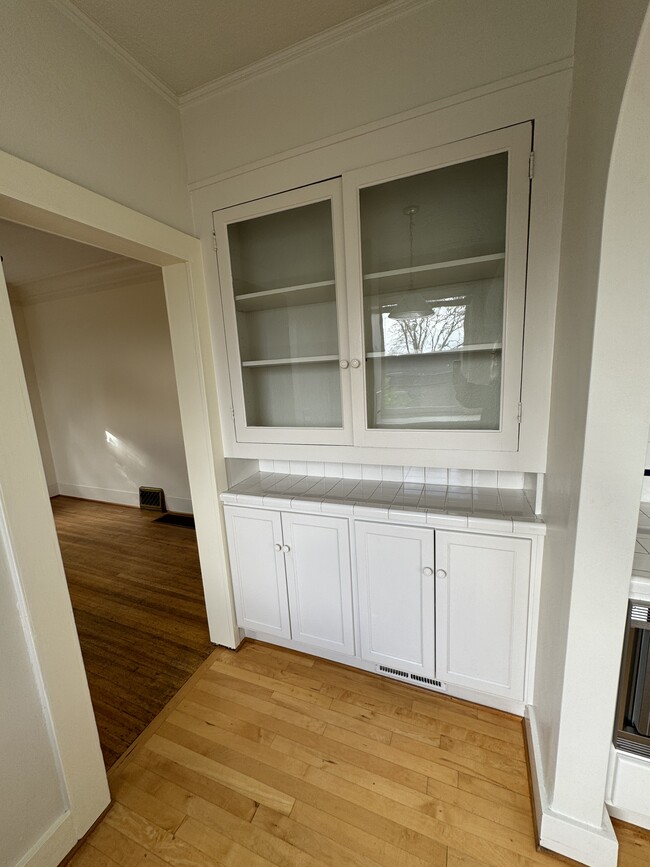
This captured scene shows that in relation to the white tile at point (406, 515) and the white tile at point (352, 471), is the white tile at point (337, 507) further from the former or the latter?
the white tile at point (352, 471)

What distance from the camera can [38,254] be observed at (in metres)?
2.99

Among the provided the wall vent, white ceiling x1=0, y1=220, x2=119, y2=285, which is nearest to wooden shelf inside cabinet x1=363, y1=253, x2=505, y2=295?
white ceiling x1=0, y1=220, x2=119, y2=285

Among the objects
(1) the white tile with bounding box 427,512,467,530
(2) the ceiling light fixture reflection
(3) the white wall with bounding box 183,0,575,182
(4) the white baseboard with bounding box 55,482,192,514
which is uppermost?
(3) the white wall with bounding box 183,0,575,182

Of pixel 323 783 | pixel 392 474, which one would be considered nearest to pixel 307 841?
pixel 323 783

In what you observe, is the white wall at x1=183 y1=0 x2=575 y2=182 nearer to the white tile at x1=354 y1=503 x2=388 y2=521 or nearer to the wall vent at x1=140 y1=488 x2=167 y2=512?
the white tile at x1=354 y1=503 x2=388 y2=521

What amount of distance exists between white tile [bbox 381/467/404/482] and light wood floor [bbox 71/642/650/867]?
940 millimetres

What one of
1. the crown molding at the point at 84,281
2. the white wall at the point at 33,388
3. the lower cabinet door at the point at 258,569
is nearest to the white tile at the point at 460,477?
the lower cabinet door at the point at 258,569

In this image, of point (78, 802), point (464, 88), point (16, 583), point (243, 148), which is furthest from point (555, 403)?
point (78, 802)

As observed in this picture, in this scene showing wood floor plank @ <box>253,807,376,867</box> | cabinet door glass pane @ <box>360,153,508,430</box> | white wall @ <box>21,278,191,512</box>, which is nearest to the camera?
wood floor plank @ <box>253,807,376,867</box>

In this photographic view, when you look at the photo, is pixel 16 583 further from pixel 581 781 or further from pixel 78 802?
pixel 581 781

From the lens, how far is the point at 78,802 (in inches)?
45.1

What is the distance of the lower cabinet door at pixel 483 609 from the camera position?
135 cm

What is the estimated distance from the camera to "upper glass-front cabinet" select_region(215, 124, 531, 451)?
4.16 feet

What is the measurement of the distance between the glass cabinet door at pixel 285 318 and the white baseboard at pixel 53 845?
4.64 feet
